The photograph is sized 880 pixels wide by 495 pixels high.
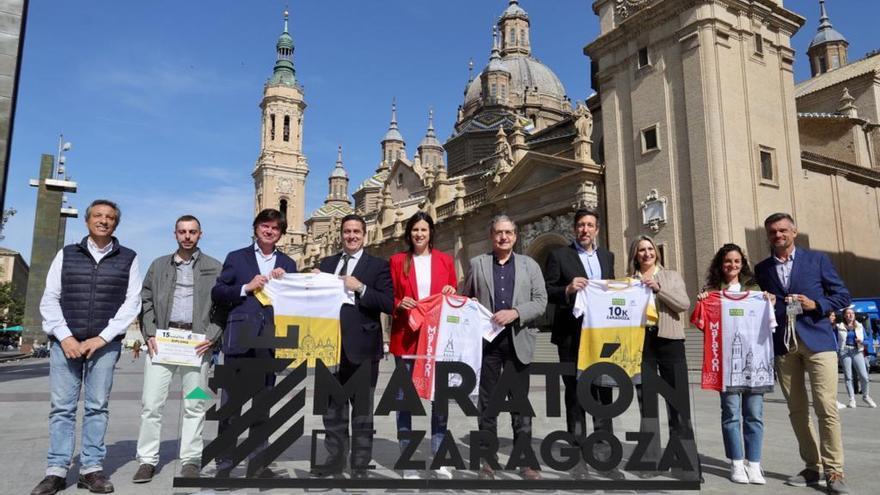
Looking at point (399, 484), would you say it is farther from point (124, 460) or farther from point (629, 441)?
point (124, 460)

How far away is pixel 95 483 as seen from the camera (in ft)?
15.7

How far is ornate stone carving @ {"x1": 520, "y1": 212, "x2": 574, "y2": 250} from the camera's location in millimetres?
26172

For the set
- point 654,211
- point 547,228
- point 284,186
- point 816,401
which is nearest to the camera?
point 816,401

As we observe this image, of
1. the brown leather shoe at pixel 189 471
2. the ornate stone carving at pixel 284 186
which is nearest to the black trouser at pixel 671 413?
the brown leather shoe at pixel 189 471

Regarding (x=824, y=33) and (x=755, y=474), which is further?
(x=824, y=33)

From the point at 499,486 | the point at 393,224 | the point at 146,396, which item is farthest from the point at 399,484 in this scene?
the point at 393,224

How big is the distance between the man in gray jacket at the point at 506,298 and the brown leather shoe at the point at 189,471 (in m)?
2.23

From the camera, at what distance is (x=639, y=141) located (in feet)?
77.2

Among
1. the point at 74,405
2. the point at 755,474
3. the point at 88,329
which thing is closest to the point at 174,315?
the point at 88,329

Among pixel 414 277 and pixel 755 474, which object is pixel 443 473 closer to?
pixel 414 277

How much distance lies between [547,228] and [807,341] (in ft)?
72.8

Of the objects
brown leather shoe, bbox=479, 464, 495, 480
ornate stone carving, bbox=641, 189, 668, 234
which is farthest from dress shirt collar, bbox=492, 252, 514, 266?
ornate stone carving, bbox=641, 189, 668, 234

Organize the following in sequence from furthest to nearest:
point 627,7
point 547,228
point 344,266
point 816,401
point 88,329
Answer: point 547,228 → point 627,7 → point 344,266 → point 816,401 → point 88,329

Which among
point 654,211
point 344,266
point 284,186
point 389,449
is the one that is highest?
point 284,186
